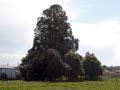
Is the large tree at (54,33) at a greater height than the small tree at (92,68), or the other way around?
the large tree at (54,33)

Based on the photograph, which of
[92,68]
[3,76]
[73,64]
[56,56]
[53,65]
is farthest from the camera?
[3,76]

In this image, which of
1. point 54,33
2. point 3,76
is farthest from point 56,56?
point 3,76

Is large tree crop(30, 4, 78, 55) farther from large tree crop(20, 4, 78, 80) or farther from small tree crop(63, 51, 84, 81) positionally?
small tree crop(63, 51, 84, 81)

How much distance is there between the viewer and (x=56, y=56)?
70375mm

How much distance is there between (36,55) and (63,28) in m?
7.84

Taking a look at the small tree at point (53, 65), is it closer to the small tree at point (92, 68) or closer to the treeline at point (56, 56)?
the treeline at point (56, 56)

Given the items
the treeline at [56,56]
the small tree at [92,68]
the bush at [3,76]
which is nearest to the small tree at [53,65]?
the treeline at [56,56]

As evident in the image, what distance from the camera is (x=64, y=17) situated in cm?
8019

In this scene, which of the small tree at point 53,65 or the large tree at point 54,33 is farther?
the large tree at point 54,33

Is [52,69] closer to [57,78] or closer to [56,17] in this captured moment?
[57,78]

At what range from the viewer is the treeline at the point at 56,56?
70938 millimetres

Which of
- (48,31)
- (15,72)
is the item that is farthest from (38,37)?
(15,72)

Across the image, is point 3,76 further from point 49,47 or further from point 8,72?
point 49,47

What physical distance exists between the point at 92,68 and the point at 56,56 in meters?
12.2
